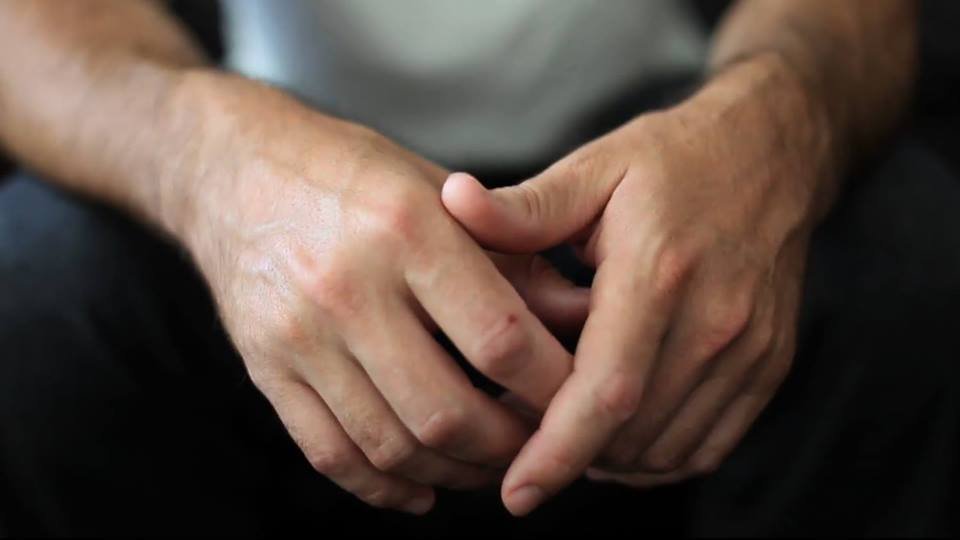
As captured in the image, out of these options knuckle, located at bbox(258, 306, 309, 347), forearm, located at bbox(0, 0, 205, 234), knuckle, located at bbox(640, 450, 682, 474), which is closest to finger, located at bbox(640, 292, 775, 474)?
knuckle, located at bbox(640, 450, 682, 474)

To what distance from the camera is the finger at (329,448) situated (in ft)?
1.69

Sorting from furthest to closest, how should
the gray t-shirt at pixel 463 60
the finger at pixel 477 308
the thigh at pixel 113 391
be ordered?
the gray t-shirt at pixel 463 60 → the thigh at pixel 113 391 → the finger at pixel 477 308

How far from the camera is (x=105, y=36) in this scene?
0.69 meters

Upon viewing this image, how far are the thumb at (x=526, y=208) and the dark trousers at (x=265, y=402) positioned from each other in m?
0.22

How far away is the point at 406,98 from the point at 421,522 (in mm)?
349

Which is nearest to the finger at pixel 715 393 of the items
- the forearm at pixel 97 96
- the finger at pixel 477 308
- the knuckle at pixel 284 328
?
the finger at pixel 477 308

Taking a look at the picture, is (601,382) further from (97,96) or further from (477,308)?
(97,96)

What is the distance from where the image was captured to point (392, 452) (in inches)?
20.0

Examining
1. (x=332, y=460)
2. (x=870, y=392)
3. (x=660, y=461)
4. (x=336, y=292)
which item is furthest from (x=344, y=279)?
(x=870, y=392)

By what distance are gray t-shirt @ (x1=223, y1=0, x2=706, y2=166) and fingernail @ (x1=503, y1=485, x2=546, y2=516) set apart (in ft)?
1.29

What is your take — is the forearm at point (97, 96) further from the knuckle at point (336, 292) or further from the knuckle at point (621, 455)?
the knuckle at point (621, 455)

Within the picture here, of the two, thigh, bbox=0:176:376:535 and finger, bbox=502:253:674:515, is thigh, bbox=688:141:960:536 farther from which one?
thigh, bbox=0:176:376:535

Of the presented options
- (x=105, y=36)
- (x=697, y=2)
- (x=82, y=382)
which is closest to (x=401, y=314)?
(x=82, y=382)

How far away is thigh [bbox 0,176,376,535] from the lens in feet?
1.90
